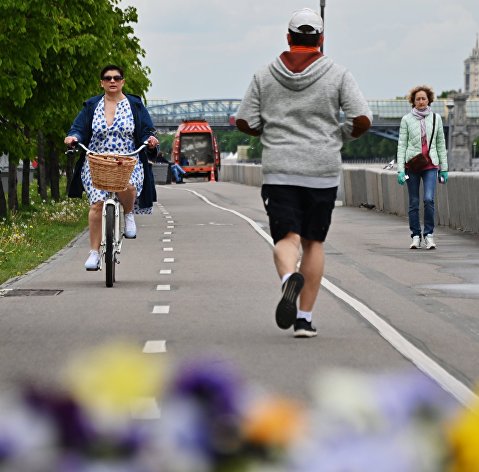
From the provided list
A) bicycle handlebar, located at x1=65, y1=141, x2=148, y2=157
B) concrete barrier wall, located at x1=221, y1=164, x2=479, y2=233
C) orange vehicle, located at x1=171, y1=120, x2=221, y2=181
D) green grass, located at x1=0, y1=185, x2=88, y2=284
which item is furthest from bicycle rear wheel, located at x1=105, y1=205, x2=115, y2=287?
orange vehicle, located at x1=171, y1=120, x2=221, y2=181

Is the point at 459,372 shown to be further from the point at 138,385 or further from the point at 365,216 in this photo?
the point at 365,216

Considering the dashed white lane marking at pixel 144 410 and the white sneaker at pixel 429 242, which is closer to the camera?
the dashed white lane marking at pixel 144 410

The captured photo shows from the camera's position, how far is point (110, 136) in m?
12.7

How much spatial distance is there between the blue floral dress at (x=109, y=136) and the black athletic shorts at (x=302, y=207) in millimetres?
4211

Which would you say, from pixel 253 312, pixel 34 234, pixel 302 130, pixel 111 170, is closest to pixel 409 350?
pixel 302 130

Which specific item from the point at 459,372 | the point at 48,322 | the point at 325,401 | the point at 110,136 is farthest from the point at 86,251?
the point at 325,401

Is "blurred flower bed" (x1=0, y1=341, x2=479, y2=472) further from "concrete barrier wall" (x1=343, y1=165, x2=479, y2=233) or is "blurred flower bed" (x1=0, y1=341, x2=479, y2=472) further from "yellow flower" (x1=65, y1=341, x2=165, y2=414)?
"concrete barrier wall" (x1=343, y1=165, x2=479, y2=233)

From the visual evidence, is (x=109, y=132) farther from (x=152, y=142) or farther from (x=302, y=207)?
(x=302, y=207)

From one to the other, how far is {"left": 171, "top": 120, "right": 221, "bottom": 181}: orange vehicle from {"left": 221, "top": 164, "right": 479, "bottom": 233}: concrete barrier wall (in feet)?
178

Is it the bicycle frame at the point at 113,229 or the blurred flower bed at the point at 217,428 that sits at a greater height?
the blurred flower bed at the point at 217,428

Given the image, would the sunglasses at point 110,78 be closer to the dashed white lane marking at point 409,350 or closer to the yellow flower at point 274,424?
the dashed white lane marking at point 409,350

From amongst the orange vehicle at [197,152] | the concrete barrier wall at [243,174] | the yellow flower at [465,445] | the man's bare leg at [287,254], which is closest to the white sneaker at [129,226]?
the man's bare leg at [287,254]

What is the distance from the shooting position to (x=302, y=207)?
8680 millimetres

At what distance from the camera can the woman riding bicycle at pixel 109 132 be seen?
1265cm
